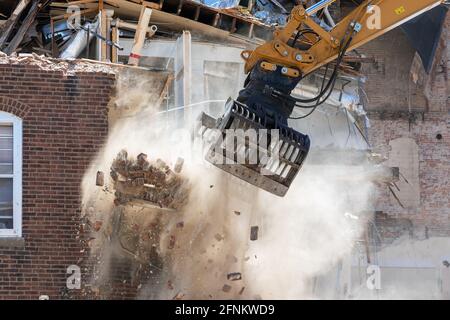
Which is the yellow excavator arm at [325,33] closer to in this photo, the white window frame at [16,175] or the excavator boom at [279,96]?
the excavator boom at [279,96]

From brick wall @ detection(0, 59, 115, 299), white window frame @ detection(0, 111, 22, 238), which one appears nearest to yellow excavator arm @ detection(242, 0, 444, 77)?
brick wall @ detection(0, 59, 115, 299)

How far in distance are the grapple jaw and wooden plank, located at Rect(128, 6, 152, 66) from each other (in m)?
3.50

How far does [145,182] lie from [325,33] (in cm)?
324

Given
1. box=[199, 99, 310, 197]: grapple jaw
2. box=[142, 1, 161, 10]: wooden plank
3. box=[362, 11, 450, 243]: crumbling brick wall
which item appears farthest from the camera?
box=[362, 11, 450, 243]: crumbling brick wall

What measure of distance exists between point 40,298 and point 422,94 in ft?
41.2

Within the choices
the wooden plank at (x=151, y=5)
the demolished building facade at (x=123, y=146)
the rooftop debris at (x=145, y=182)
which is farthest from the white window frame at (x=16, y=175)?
the wooden plank at (x=151, y=5)

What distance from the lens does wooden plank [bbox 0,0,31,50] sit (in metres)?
19.1

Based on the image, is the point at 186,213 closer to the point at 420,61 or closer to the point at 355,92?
the point at 355,92

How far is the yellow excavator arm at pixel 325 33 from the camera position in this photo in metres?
15.8

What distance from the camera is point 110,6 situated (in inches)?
786

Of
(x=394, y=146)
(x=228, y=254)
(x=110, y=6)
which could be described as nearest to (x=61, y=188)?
(x=228, y=254)

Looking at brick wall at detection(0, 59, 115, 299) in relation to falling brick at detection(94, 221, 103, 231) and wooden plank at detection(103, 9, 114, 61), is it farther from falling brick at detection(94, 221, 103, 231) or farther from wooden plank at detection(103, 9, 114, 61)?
wooden plank at detection(103, 9, 114, 61)

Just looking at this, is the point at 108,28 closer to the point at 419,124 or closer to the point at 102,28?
the point at 102,28

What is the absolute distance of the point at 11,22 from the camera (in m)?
19.3
